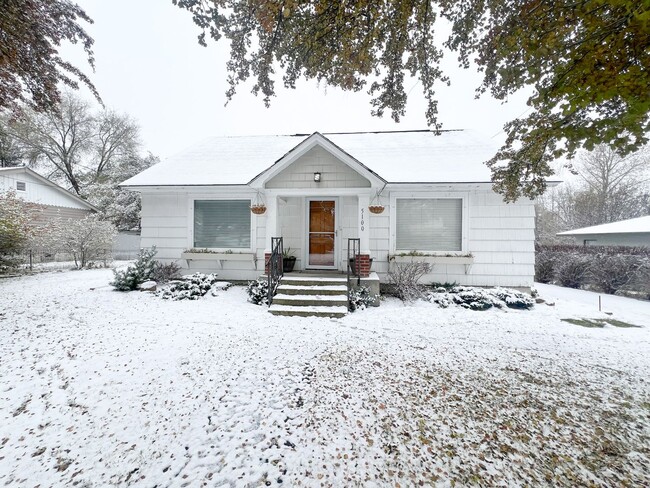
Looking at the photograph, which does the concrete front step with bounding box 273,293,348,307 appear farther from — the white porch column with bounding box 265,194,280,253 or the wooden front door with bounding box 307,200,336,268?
the wooden front door with bounding box 307,200,336,268

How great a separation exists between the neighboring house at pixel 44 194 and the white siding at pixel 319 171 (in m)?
15.3

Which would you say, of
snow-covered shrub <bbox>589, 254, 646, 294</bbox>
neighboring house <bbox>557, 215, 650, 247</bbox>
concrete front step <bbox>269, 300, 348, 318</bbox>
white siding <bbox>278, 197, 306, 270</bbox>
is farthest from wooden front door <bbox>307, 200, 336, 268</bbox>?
neighboring house <bbox>557, 215, 650, 247</bbox>

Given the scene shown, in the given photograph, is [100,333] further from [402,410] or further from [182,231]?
[402,410]

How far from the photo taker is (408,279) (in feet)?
→ 21.1

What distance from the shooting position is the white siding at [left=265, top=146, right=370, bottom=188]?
21.3 ft

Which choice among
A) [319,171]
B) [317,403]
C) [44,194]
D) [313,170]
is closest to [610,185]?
[319,171]

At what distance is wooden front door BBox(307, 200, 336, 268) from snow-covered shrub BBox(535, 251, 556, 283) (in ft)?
28.5

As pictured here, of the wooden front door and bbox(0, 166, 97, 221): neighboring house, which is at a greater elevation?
bbox(0, 166, 97, 221): neighboring house

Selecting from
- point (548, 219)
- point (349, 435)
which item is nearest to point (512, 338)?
point (349, 435)

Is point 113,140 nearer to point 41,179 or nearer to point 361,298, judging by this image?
point 41,179

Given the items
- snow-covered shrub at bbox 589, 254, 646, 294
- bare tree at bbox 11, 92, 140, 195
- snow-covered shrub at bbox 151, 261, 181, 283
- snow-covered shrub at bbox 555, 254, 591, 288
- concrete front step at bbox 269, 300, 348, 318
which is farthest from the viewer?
bare tree at bbox 11, 92, 140, 195

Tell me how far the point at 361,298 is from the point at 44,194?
19.7 metres

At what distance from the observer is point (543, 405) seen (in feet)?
8.37

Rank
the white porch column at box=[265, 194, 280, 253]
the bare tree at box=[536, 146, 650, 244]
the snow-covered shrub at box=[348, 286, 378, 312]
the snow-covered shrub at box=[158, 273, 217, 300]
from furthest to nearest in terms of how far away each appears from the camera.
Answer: the bare tree at box=[536, 146, 650, 244]
the white porch column at box=[265, 194, 280, 253]
the snow-covered shrub at box=[158, 273, 217, 300]
the snow-covered shrub at box=[348, 286, 378, 312]
